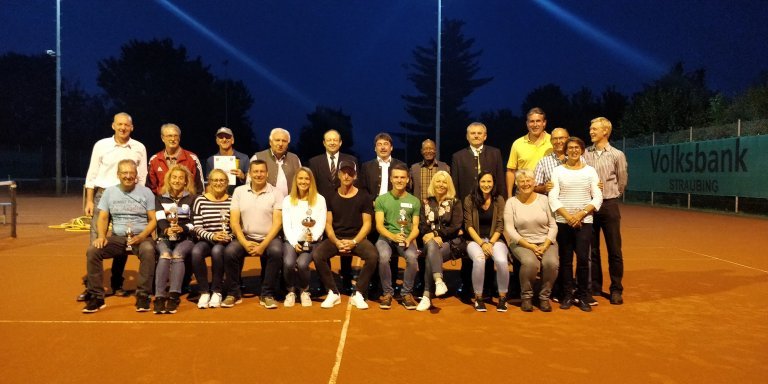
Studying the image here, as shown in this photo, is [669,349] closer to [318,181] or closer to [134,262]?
[318,181]

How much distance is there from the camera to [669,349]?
14.5 feet

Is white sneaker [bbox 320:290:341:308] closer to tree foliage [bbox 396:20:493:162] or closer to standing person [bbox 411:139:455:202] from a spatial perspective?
standing person [bbox 411:139:455:202]

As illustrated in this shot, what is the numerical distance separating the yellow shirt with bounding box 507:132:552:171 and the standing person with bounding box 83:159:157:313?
13.1 ft

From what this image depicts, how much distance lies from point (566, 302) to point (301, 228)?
278 cm

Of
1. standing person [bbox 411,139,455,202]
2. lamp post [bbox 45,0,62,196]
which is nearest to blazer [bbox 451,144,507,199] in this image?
standing person [bbox 411,139,455,202]

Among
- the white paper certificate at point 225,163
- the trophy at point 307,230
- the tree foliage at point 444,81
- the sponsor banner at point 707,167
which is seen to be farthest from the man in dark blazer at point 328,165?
the tree foliage at point 444,81

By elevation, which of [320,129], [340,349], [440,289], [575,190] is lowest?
[340,349]

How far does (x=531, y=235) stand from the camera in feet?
19.6

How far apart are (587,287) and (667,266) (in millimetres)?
3022

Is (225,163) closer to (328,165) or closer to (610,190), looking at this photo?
(328,165)

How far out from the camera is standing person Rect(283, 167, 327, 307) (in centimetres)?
596

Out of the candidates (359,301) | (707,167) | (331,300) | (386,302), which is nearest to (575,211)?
(386,302)

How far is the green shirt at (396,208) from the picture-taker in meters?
6.17

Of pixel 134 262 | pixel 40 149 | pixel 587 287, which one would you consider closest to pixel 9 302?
pixel 134 262
